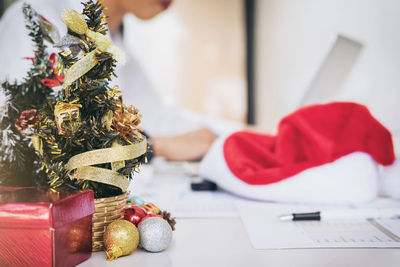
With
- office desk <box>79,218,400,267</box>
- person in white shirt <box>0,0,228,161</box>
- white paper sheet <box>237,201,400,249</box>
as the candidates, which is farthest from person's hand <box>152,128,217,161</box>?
office desk <box>79,218,400,267</box>

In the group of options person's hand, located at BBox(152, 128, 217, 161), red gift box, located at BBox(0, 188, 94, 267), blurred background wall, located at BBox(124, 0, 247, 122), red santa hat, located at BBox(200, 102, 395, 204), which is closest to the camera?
red gift box, located at BBox(0, 188, 94, 267)

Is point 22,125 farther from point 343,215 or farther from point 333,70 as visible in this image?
point 333,70

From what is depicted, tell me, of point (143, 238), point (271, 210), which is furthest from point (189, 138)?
point (143, 238)

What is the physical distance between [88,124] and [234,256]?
19cm

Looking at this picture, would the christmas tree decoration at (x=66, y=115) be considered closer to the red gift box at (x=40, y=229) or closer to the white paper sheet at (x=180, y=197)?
the red gift box at (x=40, y=229)

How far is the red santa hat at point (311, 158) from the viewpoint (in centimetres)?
53

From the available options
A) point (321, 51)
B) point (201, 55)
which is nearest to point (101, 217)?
point (321, 51)

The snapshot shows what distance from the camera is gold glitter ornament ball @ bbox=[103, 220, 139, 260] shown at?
323 mm

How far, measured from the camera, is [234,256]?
0.33 meters

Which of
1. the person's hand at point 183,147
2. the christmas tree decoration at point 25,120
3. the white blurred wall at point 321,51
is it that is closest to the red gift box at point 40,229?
the christmas tree decoration at point 25,120

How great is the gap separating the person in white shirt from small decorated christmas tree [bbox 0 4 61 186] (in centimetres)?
3

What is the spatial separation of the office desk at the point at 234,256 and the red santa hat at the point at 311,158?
18 centimetres

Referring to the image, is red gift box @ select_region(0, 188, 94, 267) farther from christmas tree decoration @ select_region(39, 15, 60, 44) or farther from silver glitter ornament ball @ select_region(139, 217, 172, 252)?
christmas tree decoration @ select_region(39, 15, 60, 44)

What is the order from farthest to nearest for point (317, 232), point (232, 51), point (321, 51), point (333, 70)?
point (232, 51), point (321, 51), point (333, 70), point (317, 232)
